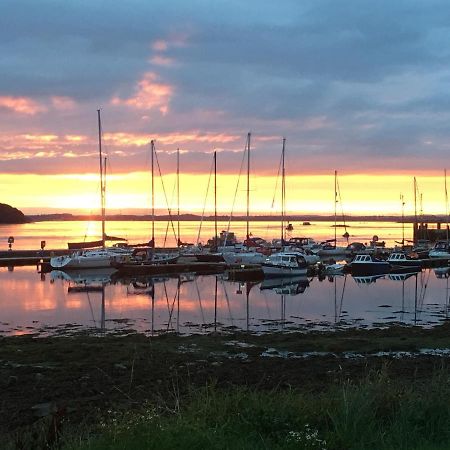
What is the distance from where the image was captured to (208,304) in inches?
1193

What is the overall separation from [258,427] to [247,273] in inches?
1548

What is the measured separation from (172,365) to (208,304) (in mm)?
16499

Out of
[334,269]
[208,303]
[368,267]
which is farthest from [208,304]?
[368,267]

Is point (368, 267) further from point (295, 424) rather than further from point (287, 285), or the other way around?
point (295, 424)

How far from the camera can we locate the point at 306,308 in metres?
29.3

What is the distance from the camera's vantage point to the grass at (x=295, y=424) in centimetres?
605

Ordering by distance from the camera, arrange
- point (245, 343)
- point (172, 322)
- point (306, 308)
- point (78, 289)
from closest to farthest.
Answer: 1. point (245, 343)
2. point (172, 322)
3. point (306, 308)
4. point (78, 289)

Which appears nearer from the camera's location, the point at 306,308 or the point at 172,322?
the point at 172,322

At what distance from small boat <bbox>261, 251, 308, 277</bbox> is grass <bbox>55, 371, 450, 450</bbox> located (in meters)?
38.0

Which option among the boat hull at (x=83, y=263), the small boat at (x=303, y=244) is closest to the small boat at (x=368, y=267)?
the small boat at (x=303, y=244)

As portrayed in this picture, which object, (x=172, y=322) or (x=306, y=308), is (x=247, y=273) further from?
(x=172, y=322)

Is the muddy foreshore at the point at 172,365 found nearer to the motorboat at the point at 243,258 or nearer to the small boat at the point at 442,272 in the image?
the small boat at the point at 442,272

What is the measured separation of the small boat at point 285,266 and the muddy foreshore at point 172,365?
25.8 m

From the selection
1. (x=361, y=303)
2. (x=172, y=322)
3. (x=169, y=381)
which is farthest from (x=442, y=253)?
(x=169, y=381)
